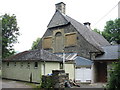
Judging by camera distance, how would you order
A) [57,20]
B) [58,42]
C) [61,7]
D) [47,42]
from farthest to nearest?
1. [61,7]
2. [47,42]
3. [57,20]
4. [58,42]

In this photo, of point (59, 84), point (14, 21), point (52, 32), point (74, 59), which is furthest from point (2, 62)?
point (59, 84)

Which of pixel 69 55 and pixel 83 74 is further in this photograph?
pixel 69 55

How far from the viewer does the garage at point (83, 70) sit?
1683 cm

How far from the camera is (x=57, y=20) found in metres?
23.1

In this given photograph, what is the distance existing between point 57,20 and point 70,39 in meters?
4.53

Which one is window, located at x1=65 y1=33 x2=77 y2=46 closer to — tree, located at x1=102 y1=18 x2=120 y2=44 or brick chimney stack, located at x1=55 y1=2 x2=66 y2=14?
brick chimney stack, located at x1=55 y1=2 x2=66 y2=14

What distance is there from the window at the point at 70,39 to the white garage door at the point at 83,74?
4707mm

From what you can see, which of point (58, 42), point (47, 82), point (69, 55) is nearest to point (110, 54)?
point (69, 55)

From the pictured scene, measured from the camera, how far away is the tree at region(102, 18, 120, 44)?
38106 mm

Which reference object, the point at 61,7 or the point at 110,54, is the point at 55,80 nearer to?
the point at 110,54

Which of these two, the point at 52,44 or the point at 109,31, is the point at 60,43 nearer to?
the point at 52,44

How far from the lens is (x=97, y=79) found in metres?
18.7

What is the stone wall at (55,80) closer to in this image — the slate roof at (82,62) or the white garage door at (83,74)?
the white garage door at (83,74)

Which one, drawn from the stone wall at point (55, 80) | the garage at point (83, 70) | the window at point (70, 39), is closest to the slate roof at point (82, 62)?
A: the garage at point (83, 70)
